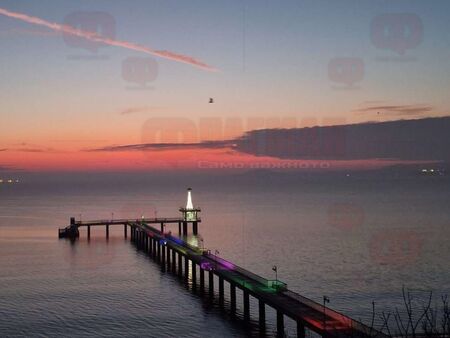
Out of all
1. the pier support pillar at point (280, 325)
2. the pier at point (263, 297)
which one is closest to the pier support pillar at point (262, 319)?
the pier at point (263, 297)

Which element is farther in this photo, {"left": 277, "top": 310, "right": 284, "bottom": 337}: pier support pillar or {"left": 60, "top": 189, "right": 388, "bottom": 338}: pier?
{"left": 277, "top": 310, "right": 284, "bottom": 337}: pier support pillar

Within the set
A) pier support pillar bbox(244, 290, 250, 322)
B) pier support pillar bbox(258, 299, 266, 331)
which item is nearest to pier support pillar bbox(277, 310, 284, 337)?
pier support pillar bbox(258, 299, 266, 331)

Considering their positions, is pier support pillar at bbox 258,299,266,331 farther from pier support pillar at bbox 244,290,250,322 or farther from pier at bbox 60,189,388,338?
pier support pillar at bbox 244,290,250,322

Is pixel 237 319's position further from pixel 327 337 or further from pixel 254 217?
pixel 254 217

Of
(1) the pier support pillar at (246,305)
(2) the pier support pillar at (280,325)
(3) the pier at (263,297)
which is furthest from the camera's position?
(1) the pier support pillar at (246,305)

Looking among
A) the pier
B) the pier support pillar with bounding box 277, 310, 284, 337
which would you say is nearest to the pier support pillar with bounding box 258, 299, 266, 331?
the pier

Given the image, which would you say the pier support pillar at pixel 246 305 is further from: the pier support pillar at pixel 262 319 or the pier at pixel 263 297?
the pier support pillar at pixel 262 319

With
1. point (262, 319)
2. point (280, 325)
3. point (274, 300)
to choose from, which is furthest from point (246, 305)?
point (280, 325)

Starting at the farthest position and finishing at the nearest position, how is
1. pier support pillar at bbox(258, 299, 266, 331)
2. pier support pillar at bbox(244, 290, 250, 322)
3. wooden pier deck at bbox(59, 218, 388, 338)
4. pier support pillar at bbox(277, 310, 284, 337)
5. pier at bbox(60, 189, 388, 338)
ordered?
pier support pillar at bbox(244, 290, 250, 322)
pier support pillar at bbox(258, 299, 266, 331)
pier support pillar at bbox(277, 310, 284, 337)
pier at bbox(60, 189, 388, 338)
wooden pier deck at bbox(59, 218, 388, 338)

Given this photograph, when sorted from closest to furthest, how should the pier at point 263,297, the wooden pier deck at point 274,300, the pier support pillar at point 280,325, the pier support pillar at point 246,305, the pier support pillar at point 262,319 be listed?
the wooden pier deck at point 274,300 < the pier at point 263,297 < the pier support pillar at point 280,325 < the pier support pillar at point 262,319 < the pier support pillar at point 246,305

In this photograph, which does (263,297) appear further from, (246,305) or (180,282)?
(180,282)

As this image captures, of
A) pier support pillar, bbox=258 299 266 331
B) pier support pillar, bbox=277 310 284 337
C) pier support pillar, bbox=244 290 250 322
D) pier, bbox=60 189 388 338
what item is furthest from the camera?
pier support pillar, bbox=244 290 250 322

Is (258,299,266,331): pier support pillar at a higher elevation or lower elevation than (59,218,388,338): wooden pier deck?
→ lower

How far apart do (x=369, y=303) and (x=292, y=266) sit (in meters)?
24.6
